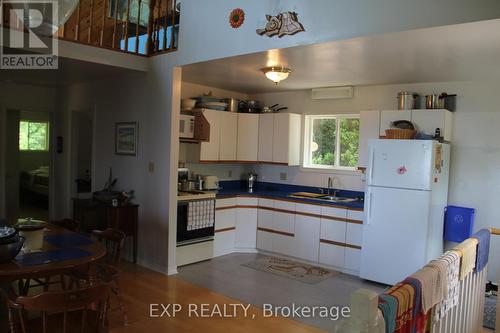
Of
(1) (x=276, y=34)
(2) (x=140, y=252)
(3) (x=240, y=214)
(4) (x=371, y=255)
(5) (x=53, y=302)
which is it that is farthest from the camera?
(3) (x=240, y=214)

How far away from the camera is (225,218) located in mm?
5629

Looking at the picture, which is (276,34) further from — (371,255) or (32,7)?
(371,255)

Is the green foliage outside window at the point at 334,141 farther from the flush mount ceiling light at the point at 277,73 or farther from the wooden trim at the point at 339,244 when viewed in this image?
the flush mount ceiling light at the point at 277,73

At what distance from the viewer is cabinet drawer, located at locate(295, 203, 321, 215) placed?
5.19 meters

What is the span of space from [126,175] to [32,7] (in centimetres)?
388

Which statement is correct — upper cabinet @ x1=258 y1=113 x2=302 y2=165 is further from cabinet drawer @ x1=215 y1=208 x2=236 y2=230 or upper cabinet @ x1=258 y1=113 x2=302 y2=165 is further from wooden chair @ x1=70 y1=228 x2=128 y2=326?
wooden chair @ x1=70 y1=228 x2=128 y2=326

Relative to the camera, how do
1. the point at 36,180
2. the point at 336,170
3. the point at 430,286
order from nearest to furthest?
1. the point at 430,286
2. the point at 336,170
3. the point at 36,180

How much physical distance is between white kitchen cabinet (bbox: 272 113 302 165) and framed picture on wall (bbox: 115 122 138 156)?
6.58ft

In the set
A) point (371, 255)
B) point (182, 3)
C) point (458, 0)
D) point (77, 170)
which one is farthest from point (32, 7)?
point (77, 170)

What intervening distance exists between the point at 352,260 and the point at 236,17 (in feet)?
10.2

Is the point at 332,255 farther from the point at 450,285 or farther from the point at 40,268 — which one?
the point at 40,268

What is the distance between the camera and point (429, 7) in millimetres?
2781

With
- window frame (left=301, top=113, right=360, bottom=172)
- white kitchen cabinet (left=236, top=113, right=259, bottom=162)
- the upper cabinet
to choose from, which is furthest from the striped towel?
white kitchen cabinet (left=236, top=113, right=259, bottom=162)

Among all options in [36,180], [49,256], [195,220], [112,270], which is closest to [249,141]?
[195,220]
